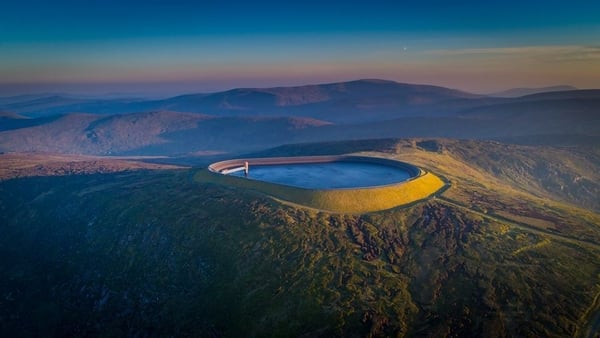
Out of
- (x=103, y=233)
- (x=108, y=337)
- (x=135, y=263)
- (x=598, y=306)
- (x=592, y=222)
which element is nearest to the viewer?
(x=598, y=306)

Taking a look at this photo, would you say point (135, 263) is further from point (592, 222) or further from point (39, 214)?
point (592, 222)

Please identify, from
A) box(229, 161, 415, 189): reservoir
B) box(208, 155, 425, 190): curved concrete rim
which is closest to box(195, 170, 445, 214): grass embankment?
box(229, 161, 415, 189): reservoir

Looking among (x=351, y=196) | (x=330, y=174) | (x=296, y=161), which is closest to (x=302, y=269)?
(x=351, y=196)

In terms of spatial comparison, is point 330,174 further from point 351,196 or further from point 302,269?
point 302,269

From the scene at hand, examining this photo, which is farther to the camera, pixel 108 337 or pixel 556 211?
pixel 556 211

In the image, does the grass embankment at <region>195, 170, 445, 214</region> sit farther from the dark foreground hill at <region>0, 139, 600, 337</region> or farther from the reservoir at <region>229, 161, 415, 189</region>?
the reservoir at <region>229, 161, 415, 189</region>

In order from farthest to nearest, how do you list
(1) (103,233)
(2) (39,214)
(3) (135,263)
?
(2) (39,214) → (1) (103,233) → (3) (135,263)

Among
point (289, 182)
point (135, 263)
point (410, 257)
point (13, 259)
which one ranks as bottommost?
point (13, 259)

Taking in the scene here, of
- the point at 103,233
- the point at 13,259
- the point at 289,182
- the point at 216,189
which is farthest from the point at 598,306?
the point at 13,259

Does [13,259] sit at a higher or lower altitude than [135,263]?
lower

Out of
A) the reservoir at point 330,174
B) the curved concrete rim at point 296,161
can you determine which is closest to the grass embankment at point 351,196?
the reservoir at point 330,174
